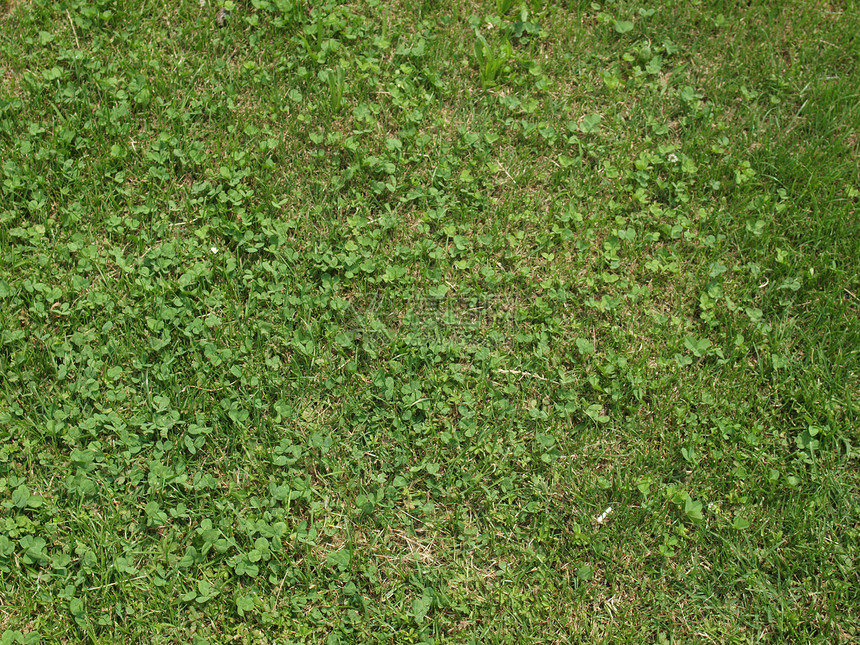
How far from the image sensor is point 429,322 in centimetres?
356

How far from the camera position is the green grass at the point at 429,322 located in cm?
304

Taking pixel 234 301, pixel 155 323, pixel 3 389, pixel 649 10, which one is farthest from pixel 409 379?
pixel 649 10

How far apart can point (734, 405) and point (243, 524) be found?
2139 mm

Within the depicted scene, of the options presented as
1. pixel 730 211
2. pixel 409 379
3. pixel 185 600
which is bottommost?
pixel 185 600

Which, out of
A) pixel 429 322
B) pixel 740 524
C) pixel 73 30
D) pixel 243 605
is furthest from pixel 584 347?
pixel 73 30

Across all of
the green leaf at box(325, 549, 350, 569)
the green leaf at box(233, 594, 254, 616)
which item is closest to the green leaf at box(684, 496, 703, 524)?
the green leaf at box(325, 549, 350, 569)

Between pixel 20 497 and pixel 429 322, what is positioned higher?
pixel 429 322

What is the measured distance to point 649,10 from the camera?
4473mm

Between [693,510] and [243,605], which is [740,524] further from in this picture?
[243,605]

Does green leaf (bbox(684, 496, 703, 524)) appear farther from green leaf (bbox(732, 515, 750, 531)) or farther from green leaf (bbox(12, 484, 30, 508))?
green leaf (bbox(12, 484, 30, 508))

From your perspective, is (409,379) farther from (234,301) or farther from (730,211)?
(730,211)

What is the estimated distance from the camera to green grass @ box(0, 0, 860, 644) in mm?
3035

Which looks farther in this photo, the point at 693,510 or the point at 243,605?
the point at 693,510

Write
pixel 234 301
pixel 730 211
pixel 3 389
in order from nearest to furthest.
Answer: pixel 3 389
pixel 234 301
pixel 730 211
